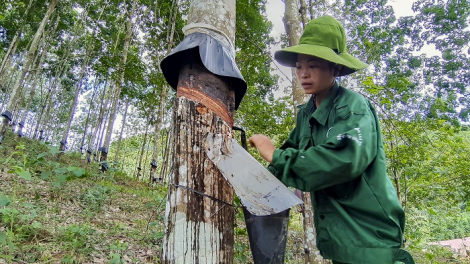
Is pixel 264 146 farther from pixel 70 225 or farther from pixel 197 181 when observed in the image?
pixel 70 225

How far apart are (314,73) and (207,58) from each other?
0.55 meters

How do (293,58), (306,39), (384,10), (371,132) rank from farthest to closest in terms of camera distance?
(384,10), (293,58), (306,39), (371,132)

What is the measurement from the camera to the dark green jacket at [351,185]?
3.45 feet

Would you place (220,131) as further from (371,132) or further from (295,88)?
(295,88)

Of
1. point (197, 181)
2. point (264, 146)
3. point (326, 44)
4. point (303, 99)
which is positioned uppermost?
point (303, 99)

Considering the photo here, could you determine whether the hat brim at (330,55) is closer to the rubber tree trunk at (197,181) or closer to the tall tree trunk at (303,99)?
the rubber tree trunk at (197,181)

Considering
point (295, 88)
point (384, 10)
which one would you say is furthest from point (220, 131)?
point (384, 10)

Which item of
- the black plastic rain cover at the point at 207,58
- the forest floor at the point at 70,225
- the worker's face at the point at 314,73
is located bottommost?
the forest floor at the point at 70,225

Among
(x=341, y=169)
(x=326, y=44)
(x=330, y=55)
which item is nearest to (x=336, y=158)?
(x=341, y=169)

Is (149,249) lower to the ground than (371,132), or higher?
lower

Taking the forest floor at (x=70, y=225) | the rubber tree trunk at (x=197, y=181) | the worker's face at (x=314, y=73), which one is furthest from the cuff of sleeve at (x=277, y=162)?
the forest floor at (x=70, y=225)

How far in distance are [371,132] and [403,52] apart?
9.79m

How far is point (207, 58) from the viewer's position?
140 centimetres

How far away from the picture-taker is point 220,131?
137 centimetres
